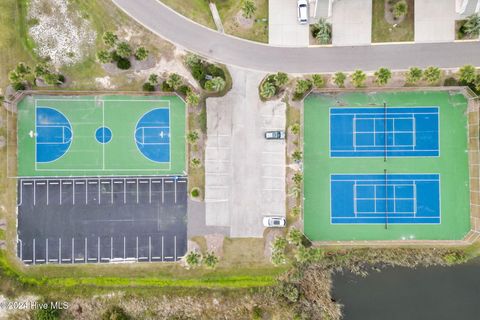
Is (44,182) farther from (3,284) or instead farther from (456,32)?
(456,32)

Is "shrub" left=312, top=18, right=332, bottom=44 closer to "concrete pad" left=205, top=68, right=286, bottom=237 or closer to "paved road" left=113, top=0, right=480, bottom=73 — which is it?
"paved road" left=113, top=0, right=480, bottom=73

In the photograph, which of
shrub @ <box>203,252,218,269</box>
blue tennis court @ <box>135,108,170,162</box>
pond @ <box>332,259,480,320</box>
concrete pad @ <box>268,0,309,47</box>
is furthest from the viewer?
pond @ <box>332,259,480,320</box>

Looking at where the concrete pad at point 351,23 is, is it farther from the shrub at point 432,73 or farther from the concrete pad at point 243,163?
the concrete pad at point 243,163

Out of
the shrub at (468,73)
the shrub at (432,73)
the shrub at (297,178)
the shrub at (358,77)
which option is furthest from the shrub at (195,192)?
the shrub at (468,73)

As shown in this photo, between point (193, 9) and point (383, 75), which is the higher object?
point (193, 9)

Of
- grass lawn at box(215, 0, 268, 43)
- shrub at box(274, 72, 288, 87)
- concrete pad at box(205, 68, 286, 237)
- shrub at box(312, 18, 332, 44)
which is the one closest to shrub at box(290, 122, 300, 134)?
concrete pad at box(205, 68, 286, 237)

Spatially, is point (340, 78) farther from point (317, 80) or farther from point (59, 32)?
point (59, 32)

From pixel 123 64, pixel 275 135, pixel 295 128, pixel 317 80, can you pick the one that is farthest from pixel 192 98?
pixel 317 80
